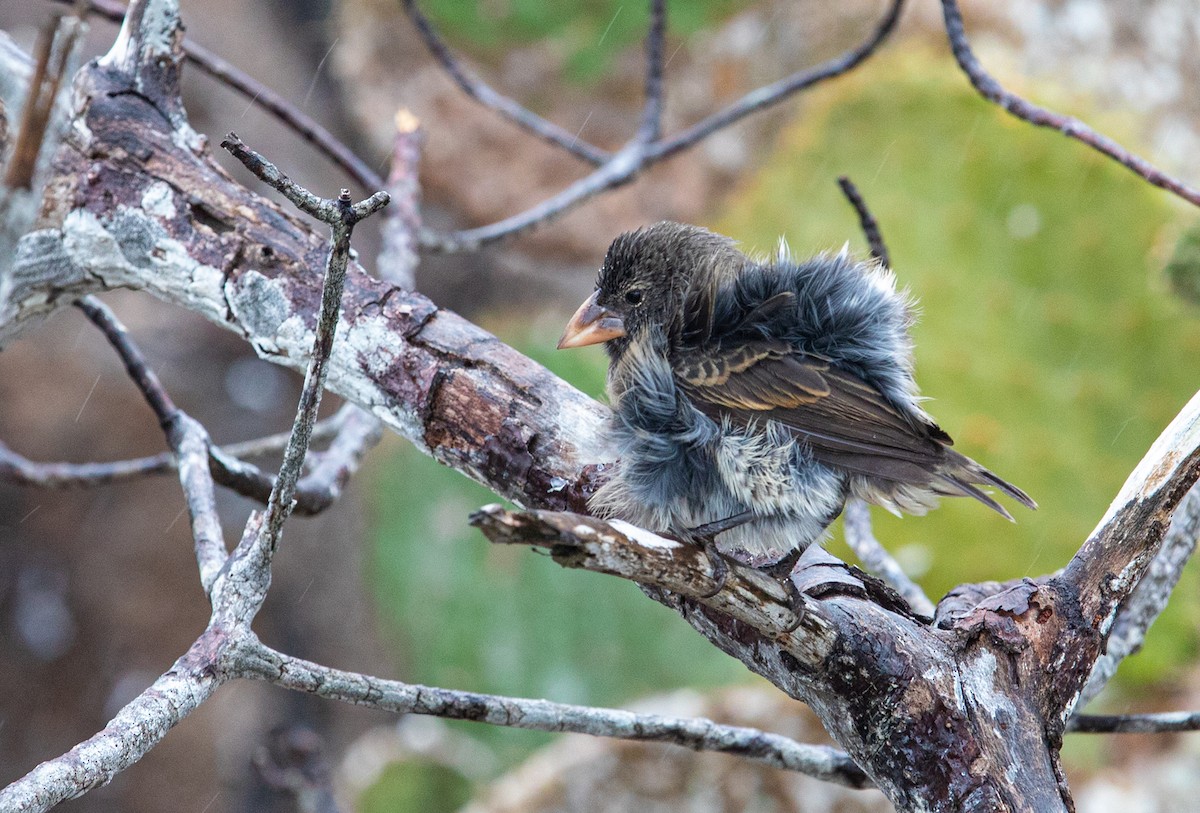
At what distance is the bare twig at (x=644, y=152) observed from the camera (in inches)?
109

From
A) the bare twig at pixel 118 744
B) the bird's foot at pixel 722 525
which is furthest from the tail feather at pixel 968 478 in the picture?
the bare twig at pixel 118 744

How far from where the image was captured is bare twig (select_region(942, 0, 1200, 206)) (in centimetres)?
215

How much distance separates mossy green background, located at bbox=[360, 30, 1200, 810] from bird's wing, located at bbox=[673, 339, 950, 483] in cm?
206

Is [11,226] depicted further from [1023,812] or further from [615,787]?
[615,787]

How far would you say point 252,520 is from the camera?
143 centimetres

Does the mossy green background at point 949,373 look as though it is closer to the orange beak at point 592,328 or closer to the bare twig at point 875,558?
the bare twig at point 875,558

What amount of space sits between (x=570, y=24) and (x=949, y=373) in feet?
8.32

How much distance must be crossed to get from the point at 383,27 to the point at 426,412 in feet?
12.8

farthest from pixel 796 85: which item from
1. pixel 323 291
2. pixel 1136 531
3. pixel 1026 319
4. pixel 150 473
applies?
pixel 323 291

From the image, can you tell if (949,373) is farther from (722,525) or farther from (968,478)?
(722,525)

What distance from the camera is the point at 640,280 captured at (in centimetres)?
202

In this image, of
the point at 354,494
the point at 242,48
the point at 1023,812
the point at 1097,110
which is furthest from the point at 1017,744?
the point at 242,48

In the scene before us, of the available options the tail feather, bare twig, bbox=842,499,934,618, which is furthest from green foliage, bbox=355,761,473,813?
the tail feather

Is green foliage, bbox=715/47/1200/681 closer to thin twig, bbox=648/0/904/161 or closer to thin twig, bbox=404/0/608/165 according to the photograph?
thin twig, bbox=648/0/904/161
